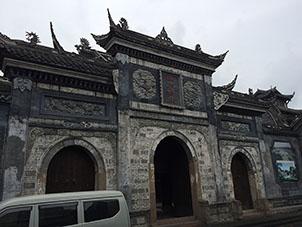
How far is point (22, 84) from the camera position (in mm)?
8297

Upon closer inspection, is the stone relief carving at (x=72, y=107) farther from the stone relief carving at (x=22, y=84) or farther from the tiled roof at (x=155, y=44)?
the tiled roof at (x=155, y=44)

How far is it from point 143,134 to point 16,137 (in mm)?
4426

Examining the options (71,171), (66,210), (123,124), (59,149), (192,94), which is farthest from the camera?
(192,94)

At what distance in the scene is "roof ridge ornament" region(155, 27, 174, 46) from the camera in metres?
12.1

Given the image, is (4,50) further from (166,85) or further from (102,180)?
(166,85)

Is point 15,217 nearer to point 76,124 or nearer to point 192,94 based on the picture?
point 76,124

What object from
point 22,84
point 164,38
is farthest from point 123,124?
point 164,38

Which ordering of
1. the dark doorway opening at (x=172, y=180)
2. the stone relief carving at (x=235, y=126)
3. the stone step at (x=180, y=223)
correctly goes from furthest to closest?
the stone relief carving at (x=235, y=126) < the dark doorway opening at (x=172, y=180) < the stone step at (x=180, y=223)

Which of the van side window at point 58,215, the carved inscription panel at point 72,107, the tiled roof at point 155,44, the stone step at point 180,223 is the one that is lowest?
the stone step at point 180,223

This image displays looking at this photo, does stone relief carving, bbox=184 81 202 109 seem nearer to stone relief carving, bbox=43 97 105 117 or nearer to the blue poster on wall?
stone relief carving, bbox=43 97 105 117

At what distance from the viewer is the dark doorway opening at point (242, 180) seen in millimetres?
13047

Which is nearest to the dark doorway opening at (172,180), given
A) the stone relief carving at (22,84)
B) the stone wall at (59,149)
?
the stone wall at (59,149)

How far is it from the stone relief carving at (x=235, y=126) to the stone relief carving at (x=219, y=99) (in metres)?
0.94

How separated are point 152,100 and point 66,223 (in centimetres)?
648
